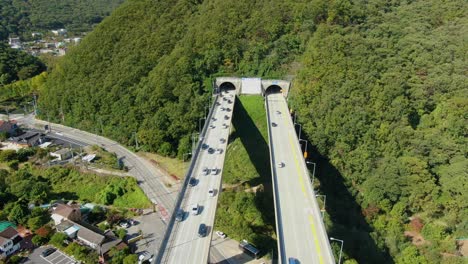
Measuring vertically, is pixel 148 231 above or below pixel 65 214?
below

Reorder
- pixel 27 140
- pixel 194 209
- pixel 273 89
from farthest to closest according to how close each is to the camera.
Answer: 1. pixel 273 89
2. pixel 27 140
3. pixel 194 209

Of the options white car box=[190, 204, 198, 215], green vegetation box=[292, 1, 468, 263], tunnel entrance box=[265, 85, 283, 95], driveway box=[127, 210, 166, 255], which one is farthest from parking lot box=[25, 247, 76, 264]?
tunnel entrance box=[265, 85, 283, 95]

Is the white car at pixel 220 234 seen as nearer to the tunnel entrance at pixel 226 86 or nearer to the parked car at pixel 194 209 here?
the parked car at pixel 194 209

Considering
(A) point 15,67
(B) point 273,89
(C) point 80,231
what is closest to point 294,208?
(C) point 80,231

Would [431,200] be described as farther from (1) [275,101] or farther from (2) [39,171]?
(2) [39,171]

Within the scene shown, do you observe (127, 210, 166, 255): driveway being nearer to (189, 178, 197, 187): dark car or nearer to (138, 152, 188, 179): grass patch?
(189, 178, 197, 187): dark car

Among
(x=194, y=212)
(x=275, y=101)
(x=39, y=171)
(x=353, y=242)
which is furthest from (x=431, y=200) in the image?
(x=39, y=171)

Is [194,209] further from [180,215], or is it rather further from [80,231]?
[80,231]
